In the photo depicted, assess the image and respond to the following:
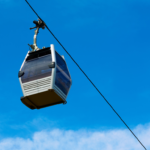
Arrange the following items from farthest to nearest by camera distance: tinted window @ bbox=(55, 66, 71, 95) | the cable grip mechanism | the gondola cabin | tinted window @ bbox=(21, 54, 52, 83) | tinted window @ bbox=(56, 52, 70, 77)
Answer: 1. the cable grip mechanism
2. tinted window @ bbox=(56, 52, 70, 77)
3. tinted window @ bbox=(55, 66, 71, 95)
4. tinted window @ bbox=(21, 54, 52, 83)
5. the gondola cabin

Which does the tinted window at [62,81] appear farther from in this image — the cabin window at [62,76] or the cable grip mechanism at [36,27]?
the cable grip mechanism at [36,27]

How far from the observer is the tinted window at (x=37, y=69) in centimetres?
1544

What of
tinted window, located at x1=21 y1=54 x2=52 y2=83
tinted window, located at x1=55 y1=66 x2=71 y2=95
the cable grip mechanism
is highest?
the cable grip mechanism

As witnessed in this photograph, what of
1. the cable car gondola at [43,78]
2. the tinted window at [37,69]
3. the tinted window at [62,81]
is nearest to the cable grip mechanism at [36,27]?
the cable car gondola at [43,78]

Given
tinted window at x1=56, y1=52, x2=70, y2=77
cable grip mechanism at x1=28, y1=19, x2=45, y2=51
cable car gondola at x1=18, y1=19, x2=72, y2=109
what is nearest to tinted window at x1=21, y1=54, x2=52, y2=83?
cable car gondola at x1=18, y1=19, x2=72, y2=109

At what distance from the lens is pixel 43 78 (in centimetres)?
1528

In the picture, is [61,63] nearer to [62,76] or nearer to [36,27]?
[62,76]

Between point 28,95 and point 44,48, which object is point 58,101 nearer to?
point 28,95

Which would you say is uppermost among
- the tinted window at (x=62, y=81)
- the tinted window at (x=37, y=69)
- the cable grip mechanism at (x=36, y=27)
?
the cable grip mechanism at (x=36, y=27)

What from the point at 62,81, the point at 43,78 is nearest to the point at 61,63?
the point at 62,81

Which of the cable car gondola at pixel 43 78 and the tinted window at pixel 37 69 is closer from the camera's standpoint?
the cable car gondola at pixel 43 78

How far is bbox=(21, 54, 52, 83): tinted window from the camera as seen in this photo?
15438 millimetres

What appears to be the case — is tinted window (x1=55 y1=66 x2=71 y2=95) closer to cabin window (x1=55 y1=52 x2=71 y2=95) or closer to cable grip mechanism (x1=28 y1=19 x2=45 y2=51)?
cabin window (x1=55 y1=52 x2=71 y2=95)

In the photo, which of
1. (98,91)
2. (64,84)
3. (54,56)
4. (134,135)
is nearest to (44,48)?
(54,56)
